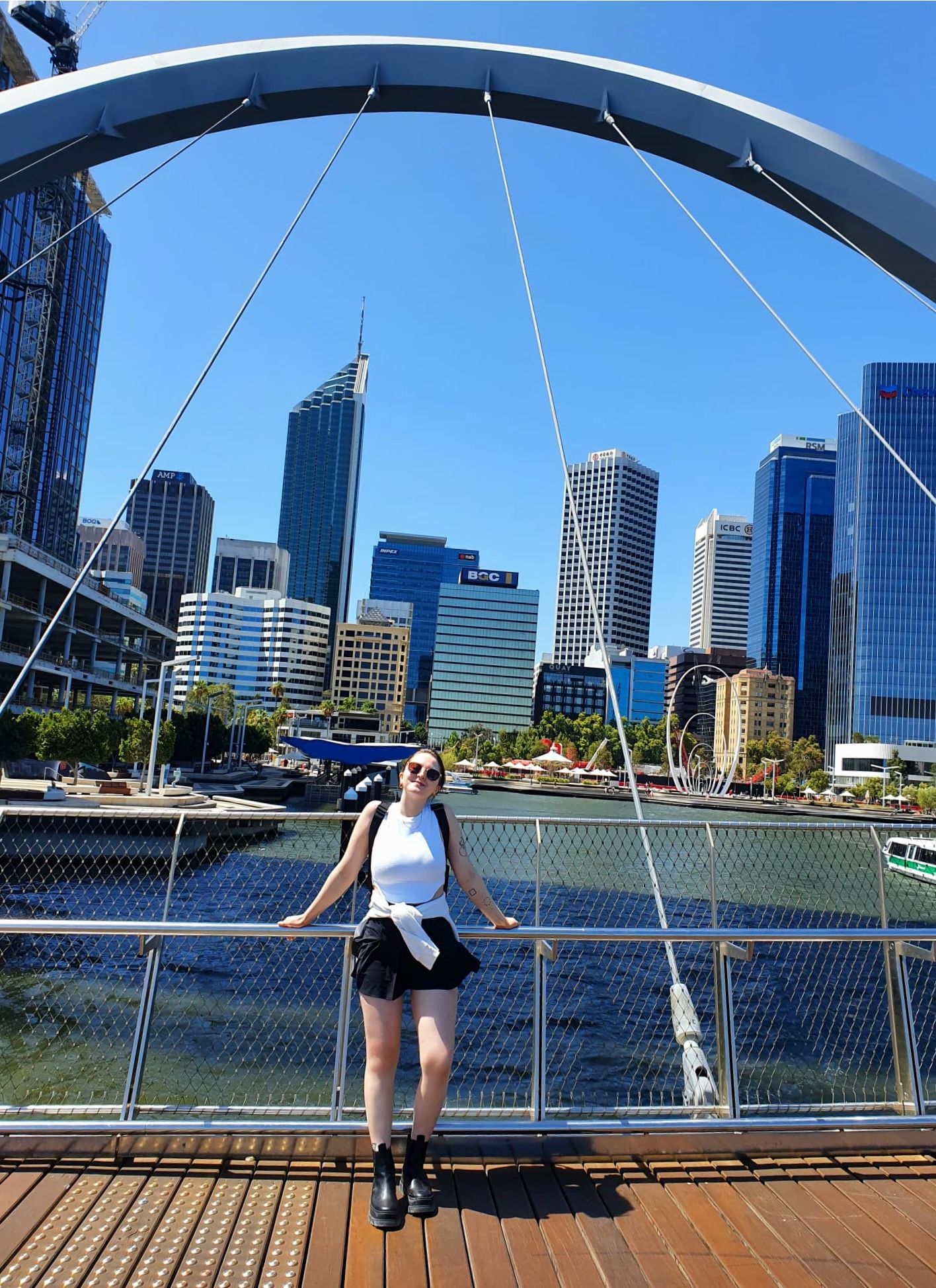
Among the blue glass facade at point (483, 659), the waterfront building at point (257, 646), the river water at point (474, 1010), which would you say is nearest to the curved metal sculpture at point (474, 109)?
the river water at point (474, 1010)

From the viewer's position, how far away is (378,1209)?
309 cm

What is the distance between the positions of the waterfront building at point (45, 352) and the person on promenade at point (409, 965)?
60.4 metres

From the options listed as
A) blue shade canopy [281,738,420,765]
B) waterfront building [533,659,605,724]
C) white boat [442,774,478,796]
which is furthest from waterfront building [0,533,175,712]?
waterfront building [533,659,605,724]

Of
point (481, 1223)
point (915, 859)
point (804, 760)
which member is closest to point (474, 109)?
point (481, 1223)

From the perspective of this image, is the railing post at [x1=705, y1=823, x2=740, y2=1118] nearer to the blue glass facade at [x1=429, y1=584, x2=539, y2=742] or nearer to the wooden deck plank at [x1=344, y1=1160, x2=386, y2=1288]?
the wooden deck plank at [x1=344, y1=1160, x2=386, y2=1288]

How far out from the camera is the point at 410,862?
344 cm

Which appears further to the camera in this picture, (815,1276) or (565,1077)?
(565,1077)

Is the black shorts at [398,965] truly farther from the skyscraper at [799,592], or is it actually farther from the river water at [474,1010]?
the skyscraper at [799,592]

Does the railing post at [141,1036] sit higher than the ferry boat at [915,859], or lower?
higher

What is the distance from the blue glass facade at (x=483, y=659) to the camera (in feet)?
560

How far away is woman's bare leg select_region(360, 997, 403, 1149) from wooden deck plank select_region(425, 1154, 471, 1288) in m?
0.31

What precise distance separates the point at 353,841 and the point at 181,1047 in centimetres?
878

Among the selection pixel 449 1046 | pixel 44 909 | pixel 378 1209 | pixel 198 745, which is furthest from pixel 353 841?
pixel 198 745

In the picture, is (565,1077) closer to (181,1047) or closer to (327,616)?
(181,1047)
